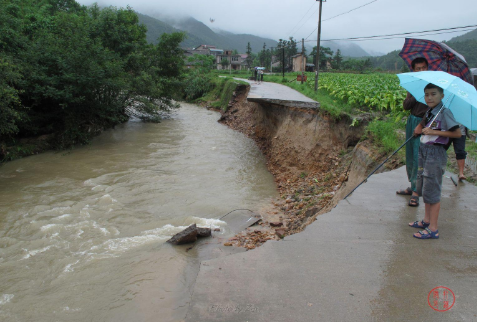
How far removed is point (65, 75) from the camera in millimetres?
13930

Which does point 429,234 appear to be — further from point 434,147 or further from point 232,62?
point 232,62

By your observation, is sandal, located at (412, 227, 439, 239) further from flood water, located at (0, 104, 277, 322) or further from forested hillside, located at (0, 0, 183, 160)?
forested hillside, located at (0, 0, 183, 160)

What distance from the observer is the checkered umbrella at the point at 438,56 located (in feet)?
15.5

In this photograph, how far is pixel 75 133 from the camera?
49.4ft

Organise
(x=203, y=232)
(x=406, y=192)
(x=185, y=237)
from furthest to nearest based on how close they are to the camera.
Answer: (x=203, y=232) < (x=185, y=237) < (x=406, y=192)

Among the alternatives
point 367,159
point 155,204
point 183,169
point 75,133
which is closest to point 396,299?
point 367,159

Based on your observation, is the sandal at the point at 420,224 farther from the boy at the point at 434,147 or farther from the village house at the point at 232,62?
the village house at the point at 232,62

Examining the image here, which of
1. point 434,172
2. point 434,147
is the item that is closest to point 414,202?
point 434,172

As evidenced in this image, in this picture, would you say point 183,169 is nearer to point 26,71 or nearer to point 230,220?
point 230,220

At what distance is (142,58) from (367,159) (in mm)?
16763

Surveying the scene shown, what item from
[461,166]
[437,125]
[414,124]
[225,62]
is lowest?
[461,166]

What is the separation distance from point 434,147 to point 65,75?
1433 cm

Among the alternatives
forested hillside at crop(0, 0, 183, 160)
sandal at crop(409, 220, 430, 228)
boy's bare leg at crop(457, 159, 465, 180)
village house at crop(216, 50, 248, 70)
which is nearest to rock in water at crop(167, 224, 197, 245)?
sandal at crop(409, 220, 430, 228)

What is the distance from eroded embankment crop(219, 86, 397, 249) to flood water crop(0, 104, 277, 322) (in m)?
0.80
